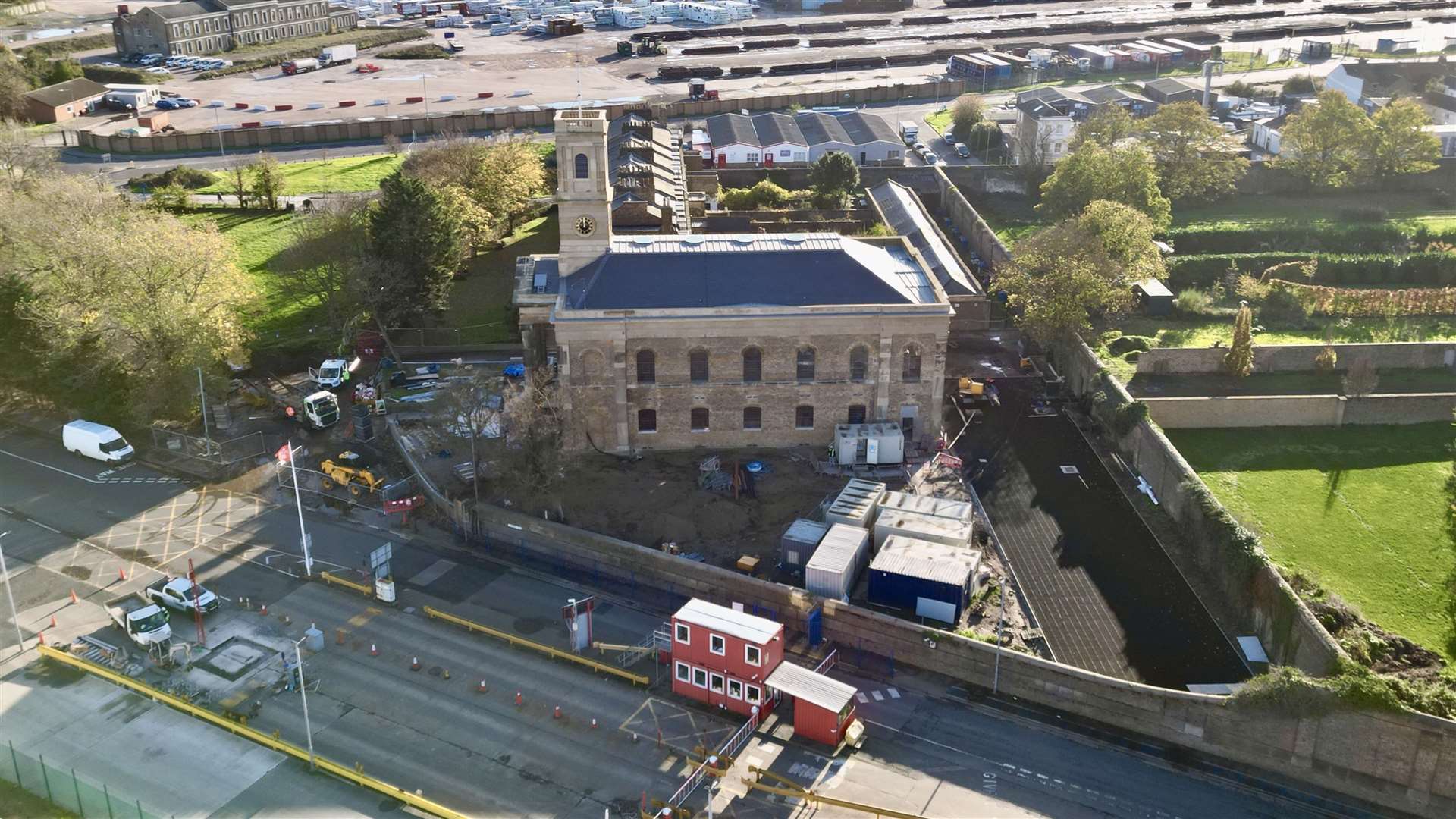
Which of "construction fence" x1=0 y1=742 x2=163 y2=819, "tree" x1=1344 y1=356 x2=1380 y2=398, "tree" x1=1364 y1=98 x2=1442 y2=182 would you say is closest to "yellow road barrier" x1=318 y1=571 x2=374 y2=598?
"construction fence" x1=0 y1=742 x2=163 y2=819

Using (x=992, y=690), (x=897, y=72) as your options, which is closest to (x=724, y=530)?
(x=992, y=690)

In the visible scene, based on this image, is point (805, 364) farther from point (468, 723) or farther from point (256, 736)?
point (256, 736)

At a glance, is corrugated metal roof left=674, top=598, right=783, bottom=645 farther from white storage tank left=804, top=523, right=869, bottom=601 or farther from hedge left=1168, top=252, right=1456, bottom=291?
hedge left=1168, top=252, right=1456, bottom=291

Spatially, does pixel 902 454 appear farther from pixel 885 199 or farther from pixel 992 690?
pixel 885 199

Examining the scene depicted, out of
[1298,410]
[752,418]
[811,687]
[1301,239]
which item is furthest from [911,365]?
[1301,239]

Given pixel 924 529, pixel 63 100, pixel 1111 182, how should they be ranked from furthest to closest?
pixel 63 100
pixel 1111 182
pixel 924 529
